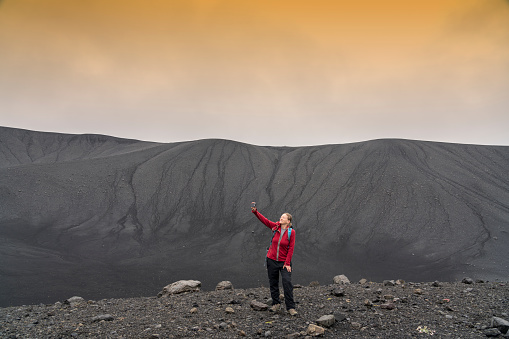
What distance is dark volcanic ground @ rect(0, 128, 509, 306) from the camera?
13695 mm

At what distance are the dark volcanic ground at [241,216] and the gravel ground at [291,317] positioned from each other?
17.3 ft

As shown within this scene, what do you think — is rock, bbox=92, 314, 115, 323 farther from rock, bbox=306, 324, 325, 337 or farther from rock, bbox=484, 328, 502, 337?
rock, bbox=484, 328, 502, 337

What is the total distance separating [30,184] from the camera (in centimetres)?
2384

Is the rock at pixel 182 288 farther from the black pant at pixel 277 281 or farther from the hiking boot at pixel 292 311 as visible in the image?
the hiking boot at pixel 292 311

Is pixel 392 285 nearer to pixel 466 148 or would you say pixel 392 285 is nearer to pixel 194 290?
pixel 194 290

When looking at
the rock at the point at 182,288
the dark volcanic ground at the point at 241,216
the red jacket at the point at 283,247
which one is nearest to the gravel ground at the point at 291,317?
the red jacket at the point at 283,247

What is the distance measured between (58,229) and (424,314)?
2117 cm

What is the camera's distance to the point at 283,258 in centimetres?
571

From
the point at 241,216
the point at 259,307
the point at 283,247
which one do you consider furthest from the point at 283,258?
the point at 241,216

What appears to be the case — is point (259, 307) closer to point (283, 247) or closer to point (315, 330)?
point (283, 247)

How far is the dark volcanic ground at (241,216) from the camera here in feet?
44.9

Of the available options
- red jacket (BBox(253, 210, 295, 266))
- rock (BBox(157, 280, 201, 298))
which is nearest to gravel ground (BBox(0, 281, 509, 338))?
red jacket (BBox(253, 210, 295, 266))

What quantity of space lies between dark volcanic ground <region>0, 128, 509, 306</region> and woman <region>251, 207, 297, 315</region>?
6756 millimetres

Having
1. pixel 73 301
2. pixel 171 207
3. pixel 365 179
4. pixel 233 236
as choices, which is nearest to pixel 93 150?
pixel 171 207
